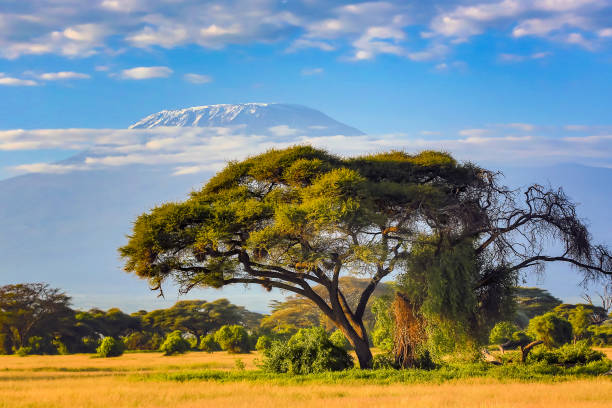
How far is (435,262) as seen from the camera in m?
25.7

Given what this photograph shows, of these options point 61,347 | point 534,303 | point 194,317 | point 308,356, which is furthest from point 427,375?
point 534,303

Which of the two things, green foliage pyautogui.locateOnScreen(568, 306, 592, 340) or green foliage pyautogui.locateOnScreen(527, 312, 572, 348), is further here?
green foliage pyautogui.locateOnScreen(568, 306, 592, 340)

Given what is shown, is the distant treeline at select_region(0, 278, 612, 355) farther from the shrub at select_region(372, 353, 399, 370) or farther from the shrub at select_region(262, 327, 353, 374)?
the shrub at select_region(262, 327, 353, 374)

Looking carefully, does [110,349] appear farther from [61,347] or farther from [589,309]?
[589,309]

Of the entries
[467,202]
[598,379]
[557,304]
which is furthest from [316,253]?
[557,304]

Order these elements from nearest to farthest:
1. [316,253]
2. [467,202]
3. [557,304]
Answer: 1. [316,253]
2. [467,202]
3. [557,304]

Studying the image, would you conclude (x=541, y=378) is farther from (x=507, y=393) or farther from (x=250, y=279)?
(x=250, y=279)

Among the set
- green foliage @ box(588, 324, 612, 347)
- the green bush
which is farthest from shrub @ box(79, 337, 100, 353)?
green foliage @ box(588, 324, 612, 347)

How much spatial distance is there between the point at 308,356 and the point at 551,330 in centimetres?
2494

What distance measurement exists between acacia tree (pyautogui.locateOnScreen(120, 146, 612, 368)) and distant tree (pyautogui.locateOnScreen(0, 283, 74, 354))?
3571cm

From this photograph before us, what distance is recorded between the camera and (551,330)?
44.3 metres

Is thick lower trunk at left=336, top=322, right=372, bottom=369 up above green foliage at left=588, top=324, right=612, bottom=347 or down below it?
above

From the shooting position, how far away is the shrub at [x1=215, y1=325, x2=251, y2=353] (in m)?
50.8

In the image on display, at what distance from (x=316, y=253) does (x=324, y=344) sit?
366 centimetres
